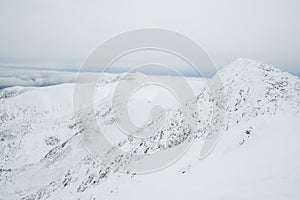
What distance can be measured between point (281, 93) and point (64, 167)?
1948 inches

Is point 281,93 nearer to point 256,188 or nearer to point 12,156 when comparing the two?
point 256,188

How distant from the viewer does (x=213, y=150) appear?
51.4ft

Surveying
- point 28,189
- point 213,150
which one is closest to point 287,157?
point 213,150

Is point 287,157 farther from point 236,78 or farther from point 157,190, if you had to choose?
point 236,78

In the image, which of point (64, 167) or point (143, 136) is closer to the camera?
point (143, 136)

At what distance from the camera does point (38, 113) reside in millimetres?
195250

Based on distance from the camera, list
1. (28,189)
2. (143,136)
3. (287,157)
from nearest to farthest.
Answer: (287,157), (143,136), (28,189)

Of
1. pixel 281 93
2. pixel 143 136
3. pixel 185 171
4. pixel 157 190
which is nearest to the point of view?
pixel 157 190

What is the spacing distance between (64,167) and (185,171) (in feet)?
145

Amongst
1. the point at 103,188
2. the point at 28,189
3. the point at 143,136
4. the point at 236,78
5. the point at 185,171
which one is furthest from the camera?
the point at 28,189

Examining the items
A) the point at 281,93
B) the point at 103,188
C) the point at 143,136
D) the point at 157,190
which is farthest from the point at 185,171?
the point at 143,136

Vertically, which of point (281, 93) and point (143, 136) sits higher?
point (281, 93)

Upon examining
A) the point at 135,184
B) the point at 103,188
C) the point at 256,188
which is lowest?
the point at 103,188

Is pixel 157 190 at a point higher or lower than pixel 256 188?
lower
